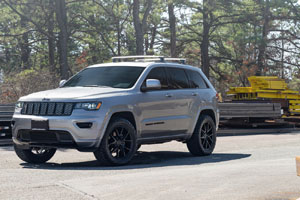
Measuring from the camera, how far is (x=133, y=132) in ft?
31.9

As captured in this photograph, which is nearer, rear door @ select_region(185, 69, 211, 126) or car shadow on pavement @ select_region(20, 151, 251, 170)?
car shadow on pavement @ select_region(20, 151, 251, 170)

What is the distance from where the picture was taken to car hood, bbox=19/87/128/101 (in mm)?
9266

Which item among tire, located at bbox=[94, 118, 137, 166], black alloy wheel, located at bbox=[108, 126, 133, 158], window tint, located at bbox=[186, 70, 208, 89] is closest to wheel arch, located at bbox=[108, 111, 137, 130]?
tire, located at bbox=[94, 118, 137, 166]

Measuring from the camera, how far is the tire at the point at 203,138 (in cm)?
1167

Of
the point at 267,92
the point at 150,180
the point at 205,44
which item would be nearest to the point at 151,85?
the point at 150,180

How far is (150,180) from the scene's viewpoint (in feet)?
24.1

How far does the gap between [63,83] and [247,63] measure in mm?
31399

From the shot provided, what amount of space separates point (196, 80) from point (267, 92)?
13.5 m

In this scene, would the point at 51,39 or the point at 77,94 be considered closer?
the point at 77,94

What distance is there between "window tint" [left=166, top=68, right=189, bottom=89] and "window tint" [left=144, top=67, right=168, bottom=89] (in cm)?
17

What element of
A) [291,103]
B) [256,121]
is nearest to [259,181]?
[256,121]

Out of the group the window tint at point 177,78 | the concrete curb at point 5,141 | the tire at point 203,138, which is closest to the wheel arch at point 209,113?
the tire at point 203,138

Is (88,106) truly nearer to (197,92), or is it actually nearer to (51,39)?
(197,92)

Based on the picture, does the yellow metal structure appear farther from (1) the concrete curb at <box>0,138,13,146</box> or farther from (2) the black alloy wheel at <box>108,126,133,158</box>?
(2) the black alloy wheel at <box>108,126,133,158</box>
